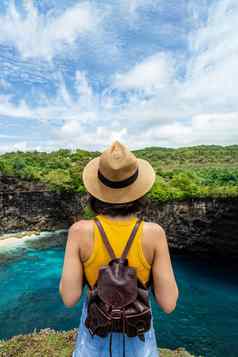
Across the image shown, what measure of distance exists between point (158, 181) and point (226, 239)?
17.7 feet

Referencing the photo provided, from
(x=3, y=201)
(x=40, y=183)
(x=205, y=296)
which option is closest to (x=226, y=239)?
(x=205, y=296)

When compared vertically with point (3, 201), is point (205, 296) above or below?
below

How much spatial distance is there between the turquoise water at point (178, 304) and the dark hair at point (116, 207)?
8.74 metres

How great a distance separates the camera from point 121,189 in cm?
165

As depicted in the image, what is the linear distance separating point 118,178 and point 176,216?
16447 mm

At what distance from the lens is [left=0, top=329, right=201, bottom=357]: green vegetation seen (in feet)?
18.2

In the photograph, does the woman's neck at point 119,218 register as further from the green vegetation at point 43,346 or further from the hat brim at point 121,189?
the green vegetation at point 43,346

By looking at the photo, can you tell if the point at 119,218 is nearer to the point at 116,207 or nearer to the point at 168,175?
the point at 116,207

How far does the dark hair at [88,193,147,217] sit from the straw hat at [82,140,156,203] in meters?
0.03

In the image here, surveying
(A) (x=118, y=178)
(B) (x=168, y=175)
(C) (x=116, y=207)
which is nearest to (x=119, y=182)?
(A) (x=118, y=178)

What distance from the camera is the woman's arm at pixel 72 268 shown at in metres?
1.54

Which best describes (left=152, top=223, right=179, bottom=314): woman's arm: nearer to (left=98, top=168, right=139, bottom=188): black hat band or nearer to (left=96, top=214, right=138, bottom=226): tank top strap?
(left=96, top=214, right=138, bottom=226): tank top strap

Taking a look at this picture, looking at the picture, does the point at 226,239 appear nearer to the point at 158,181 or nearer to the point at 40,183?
the point at 158,181

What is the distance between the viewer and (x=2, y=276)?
1552 centimetres
